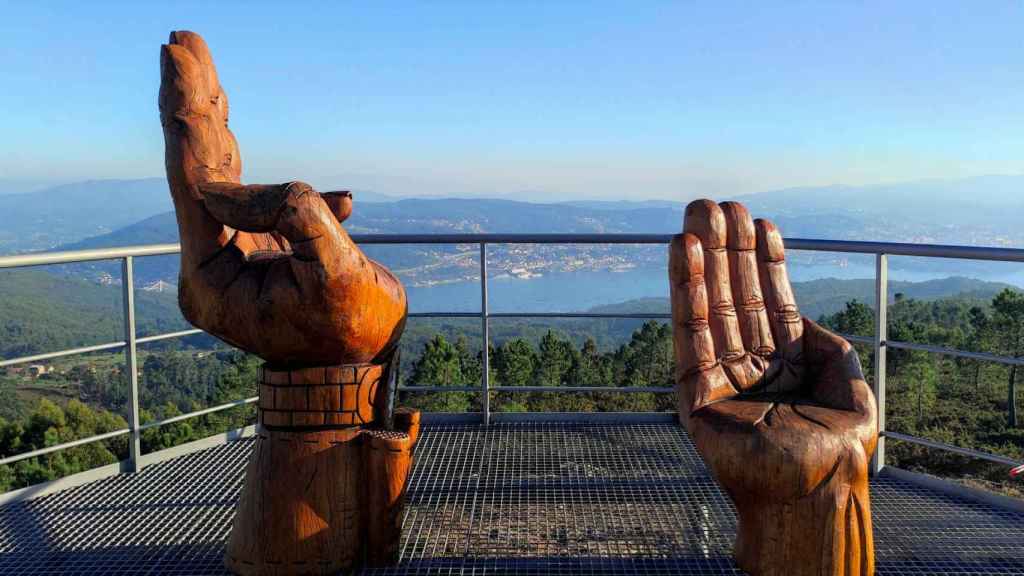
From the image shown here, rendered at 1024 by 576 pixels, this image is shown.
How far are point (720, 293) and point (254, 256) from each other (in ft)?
5.71

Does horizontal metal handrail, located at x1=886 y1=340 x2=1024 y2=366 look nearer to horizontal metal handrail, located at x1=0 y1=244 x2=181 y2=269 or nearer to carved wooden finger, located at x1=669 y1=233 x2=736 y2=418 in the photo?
carved wooden finger, located at x1=669 y1=233 x2=736 y2=418

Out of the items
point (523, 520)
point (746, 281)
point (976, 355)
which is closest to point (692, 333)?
point (746, 281)

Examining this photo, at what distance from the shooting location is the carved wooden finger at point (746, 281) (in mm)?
2943

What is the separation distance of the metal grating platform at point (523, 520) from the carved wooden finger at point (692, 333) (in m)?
0.59

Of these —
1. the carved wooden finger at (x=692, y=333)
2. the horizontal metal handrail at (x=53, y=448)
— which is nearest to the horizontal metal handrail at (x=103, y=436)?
the horizontal metal handrail at (x=53, y=448)

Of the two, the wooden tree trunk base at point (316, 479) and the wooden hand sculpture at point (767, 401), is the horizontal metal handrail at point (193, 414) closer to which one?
the wooden tree trunk base at point (316, 479)

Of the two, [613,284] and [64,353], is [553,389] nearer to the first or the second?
[64,353]

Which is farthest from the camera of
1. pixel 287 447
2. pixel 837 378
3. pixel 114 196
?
pixel 114 196

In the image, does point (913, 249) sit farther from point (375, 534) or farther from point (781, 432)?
point (375, 534)

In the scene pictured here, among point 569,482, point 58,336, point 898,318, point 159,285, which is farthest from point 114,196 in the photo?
point 569,482

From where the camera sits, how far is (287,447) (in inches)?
95.0

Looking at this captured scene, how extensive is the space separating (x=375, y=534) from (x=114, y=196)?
69067 mm

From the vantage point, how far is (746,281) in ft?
9.88

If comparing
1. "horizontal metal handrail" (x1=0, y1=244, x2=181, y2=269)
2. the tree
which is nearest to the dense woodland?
the tree
